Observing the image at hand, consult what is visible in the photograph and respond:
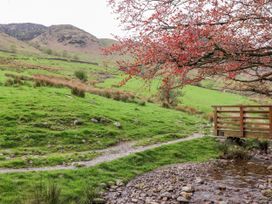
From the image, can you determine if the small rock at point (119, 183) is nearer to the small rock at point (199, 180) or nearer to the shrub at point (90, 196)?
the shrub at point (90, 196)

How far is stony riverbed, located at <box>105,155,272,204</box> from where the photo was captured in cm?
1112

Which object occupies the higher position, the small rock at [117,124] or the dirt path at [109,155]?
the small rock at [117,124]

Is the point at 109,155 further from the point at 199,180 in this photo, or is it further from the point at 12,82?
the point at 12,82

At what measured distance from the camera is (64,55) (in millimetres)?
135625

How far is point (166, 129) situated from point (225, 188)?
12238 mm

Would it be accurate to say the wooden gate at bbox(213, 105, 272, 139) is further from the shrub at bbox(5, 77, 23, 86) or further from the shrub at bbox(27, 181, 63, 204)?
the shrub at bbox(5, 77, 23, 86)

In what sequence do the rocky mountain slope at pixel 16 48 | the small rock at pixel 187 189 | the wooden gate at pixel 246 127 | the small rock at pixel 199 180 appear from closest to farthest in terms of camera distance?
the small rock at pixel 187 189
the small rock at pixel 199 180
the wooden gate at pixel 246 127
the rocky mountain slope at pixel 16 48

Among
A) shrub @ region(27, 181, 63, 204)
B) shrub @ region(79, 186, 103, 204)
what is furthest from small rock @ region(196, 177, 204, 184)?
shrub @ region(27, 181, 63, 204)

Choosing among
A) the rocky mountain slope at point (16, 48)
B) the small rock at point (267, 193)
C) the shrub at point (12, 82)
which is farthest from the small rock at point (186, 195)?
the rocky mountain slope at point (16, 48)

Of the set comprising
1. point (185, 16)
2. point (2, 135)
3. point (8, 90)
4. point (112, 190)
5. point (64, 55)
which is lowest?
point (112, 190)

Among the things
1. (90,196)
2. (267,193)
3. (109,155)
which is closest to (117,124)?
(109,155)

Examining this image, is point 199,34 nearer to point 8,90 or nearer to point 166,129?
point 166,129

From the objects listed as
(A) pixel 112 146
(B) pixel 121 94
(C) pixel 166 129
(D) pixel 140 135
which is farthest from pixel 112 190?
(B) pixel 121 94

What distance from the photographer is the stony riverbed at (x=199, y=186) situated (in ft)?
36.5
